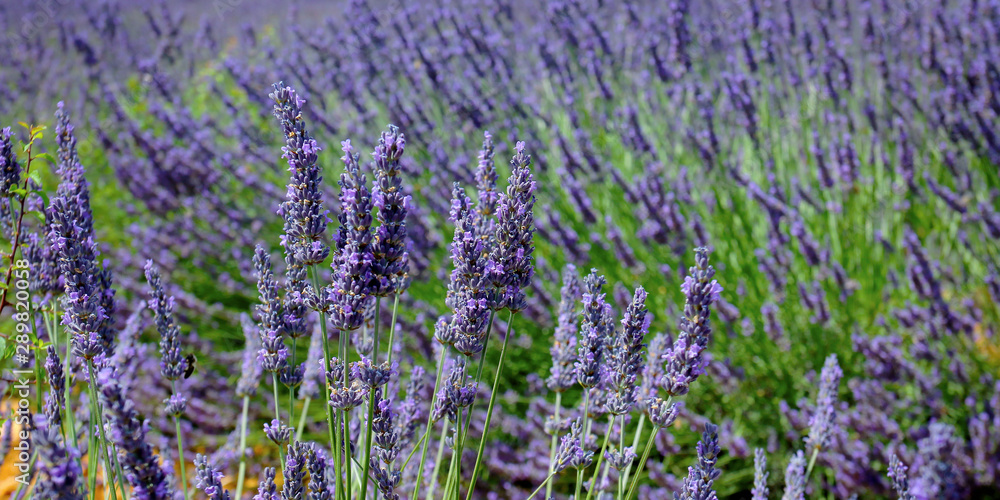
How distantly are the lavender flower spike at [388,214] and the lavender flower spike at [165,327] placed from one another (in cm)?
49

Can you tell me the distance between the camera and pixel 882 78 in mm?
3240

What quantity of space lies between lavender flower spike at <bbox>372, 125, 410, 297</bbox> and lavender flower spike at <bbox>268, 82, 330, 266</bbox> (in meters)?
0.10

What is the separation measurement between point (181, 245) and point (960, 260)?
356 cm

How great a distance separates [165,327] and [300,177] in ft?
1.57

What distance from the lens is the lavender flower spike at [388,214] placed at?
1.07 m

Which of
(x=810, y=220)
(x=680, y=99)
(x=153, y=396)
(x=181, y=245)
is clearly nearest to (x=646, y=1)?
(x=680, y=99)

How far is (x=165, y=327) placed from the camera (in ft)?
4.48

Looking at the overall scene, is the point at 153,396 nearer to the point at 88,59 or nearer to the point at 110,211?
the point at 110,211

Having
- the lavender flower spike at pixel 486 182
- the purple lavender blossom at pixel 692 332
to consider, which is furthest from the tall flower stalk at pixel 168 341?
the purple lavender blossom at pixel 692 332

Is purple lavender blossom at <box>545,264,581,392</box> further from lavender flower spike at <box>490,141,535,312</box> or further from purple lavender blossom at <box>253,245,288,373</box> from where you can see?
purple lavender blossom at <box>253,245,288,373</box>

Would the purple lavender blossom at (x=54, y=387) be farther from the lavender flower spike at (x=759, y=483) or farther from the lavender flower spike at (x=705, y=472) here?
the lavender flower spike at (x=759, y=483)

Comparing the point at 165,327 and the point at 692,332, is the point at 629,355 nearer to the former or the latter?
the point at 692,332

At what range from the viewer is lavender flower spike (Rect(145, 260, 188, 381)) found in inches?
52.7

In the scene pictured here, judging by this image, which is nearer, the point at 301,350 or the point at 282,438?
the point at 282,438
